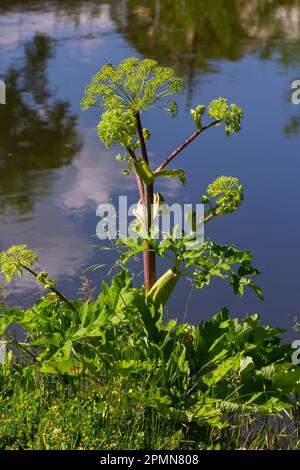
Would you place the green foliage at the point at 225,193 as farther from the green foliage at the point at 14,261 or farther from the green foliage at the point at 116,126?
the green foliage at the point at 14,261

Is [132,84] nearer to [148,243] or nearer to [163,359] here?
[148,243]

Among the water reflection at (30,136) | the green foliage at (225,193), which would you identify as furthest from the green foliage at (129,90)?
the water reflection at (30,136)

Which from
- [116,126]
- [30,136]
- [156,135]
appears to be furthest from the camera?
[30,136]

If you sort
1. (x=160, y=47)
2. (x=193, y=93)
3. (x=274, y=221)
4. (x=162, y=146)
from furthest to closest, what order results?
(x=160, y=47) < (x=193, y=93) < (x=162, y=146) < (x=274, y=221)

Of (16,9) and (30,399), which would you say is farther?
(16,9)

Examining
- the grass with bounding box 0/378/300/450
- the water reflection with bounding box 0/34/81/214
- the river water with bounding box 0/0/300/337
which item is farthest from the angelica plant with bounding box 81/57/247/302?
the water reflection with bounding box 0/34/81/214

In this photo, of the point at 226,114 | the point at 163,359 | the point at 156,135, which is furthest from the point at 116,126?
the point at 156,135

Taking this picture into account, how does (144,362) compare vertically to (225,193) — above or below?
below

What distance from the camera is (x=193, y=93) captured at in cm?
809

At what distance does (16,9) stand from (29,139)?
4448 millimetres

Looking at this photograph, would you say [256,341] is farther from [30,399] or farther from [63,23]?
[63,23]

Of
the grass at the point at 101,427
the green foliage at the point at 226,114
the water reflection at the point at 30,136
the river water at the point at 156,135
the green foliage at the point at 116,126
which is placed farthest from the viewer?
the water reflection at the point at 30,136
